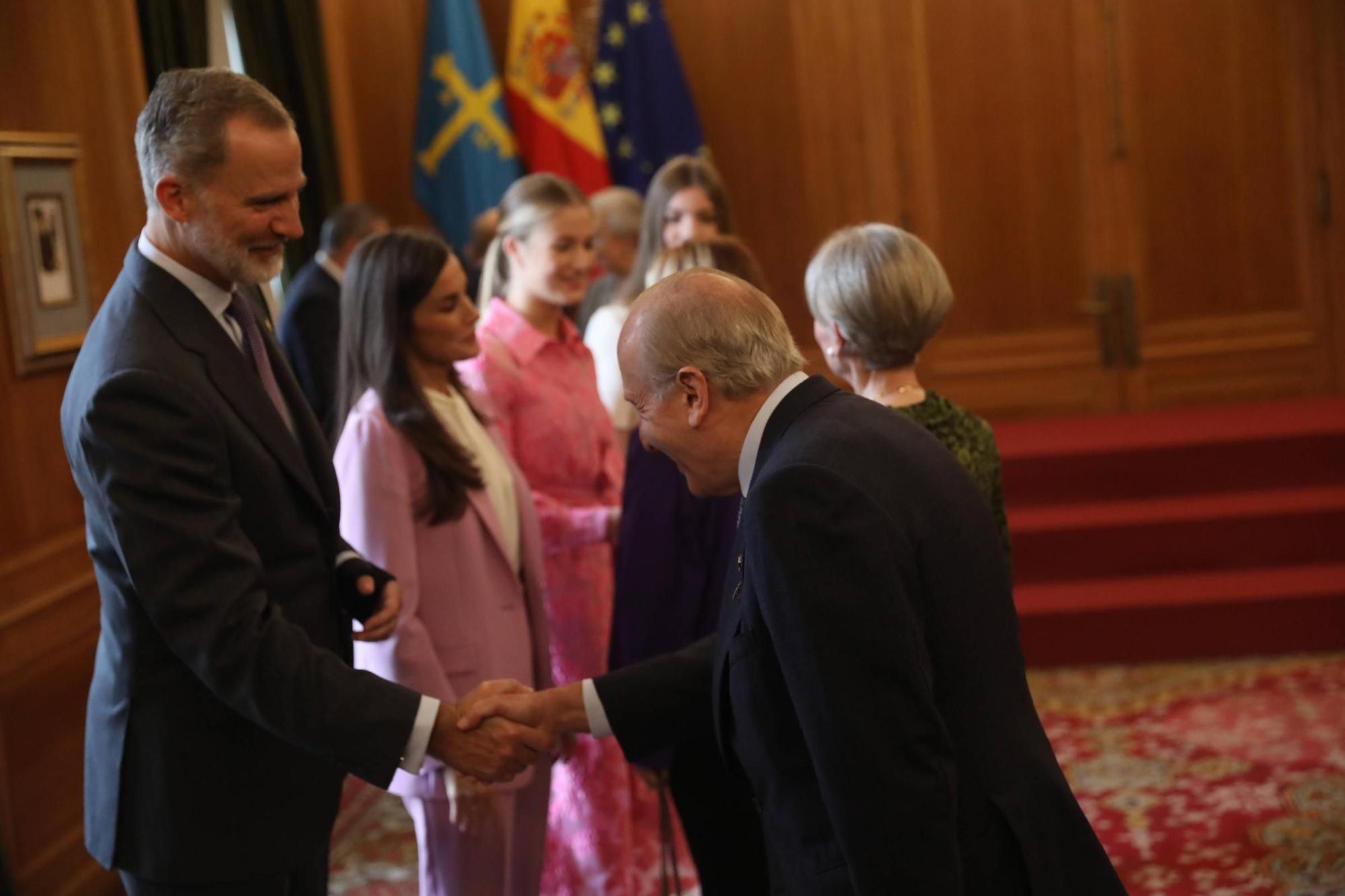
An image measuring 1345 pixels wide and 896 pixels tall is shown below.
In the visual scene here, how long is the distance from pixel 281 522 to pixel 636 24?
214 inches

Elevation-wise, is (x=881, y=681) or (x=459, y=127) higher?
(x=459, y=127)

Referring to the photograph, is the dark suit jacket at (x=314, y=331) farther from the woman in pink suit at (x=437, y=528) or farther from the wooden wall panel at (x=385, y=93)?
the woman in pink suit at (x=437, y=528)

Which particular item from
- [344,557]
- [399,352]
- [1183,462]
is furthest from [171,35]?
[1183,462]

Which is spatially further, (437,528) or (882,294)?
(437,528)

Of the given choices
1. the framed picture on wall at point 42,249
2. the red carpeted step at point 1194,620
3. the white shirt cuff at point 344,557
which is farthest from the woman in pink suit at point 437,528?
the red carpeted step at point 1194,620

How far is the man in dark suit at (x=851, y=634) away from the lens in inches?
60.9

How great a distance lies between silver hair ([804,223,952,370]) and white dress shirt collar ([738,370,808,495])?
0.76 meters

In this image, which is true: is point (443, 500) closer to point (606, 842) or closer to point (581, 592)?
point (581, 592)

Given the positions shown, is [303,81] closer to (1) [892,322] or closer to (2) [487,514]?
(2) [487,514]

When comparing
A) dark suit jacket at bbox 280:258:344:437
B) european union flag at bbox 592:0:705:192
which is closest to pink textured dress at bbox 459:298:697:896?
dark suit jacket at bbox 280:258:344:437

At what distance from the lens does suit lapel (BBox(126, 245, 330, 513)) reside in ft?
6.48

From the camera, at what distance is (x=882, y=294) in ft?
8.11

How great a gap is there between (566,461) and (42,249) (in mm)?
1526

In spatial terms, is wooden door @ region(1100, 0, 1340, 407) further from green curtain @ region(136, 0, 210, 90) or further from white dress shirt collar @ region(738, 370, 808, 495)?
white dress shirt collar @ region(738, 370, 808, 495)
